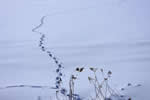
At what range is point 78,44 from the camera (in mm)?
1526

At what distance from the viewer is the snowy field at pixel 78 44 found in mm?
1139

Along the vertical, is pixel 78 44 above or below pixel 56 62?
above

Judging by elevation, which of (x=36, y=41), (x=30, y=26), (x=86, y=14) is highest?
(x=86, y=14)

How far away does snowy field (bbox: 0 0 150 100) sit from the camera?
1.14 metres

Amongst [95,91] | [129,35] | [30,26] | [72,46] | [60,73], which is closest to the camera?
[95,91]

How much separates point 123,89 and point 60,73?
1.09 ft

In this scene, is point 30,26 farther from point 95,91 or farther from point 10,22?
point 95,91

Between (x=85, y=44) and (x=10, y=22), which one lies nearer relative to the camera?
(x=85, y=44)

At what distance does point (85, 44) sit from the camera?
152cm

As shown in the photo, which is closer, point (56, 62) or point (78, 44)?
point (56, 62)

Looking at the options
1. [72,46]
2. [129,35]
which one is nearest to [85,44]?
[72,46]

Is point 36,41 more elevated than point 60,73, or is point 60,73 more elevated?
point 36,41

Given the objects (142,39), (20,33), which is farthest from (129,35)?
(20,33)

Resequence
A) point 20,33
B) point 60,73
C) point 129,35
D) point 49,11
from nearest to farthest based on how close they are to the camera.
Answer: point 60,73 < point 129,35 < point 20,33 < point 49,11
